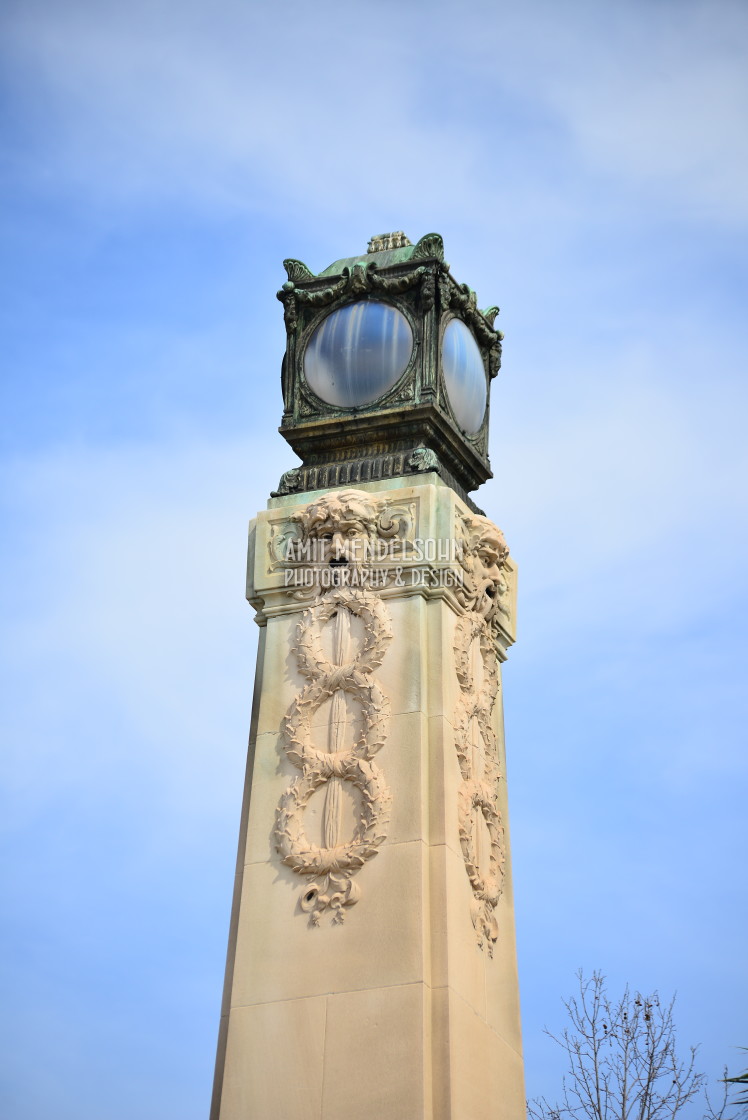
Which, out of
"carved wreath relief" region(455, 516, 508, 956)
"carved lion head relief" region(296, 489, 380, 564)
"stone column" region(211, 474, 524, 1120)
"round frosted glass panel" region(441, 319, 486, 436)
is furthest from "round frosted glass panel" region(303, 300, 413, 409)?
"carved wreath relief" region(455, 516, 508, 956)

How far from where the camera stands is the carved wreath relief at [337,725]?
1362 centimetres

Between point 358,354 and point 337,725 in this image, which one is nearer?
point 337,725

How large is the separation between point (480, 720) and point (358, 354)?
3.98m

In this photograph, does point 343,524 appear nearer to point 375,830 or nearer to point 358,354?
point 358,354

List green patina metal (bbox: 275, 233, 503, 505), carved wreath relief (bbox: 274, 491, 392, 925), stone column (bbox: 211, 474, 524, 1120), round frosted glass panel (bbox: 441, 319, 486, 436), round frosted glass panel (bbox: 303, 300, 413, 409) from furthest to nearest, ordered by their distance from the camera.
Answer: round frosted glass panel (bbox: 441, 319, 486, 436) < round frosted glass panel (bbox: 303, 300, 413, 409) < green patina metal (bbox: 275, 233, 503, 505) < carved wreath relief (bbox: 274, 491, 392, 925) < stone column (bbox: 211, 474, 524, 1120)

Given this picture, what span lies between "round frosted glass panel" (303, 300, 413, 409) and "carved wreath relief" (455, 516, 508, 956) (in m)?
1.78

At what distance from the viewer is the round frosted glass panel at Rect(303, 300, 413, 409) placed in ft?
52.3

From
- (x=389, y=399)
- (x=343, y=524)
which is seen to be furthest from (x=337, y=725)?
(x=389, y=399)

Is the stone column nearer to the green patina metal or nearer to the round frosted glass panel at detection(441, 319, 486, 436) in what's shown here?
the green patina metal

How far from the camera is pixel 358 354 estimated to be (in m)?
16.1

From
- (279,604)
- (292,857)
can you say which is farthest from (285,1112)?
(279,604)

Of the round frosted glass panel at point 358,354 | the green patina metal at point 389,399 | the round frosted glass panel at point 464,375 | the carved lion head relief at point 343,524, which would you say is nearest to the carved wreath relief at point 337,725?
the carved lion head relief at point 343,524

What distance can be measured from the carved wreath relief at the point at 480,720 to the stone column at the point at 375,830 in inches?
1.0

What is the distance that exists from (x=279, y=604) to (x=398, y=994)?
4.15 metres
